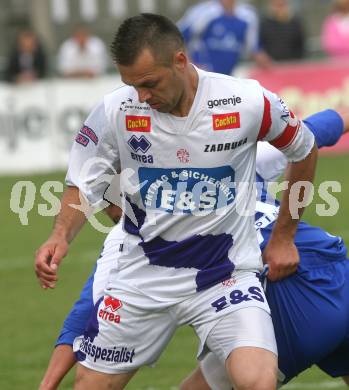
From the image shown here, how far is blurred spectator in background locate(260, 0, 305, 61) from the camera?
20484mm

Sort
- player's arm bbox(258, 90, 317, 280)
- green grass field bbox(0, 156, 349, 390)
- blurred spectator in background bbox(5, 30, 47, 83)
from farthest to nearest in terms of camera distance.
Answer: blurred spectator in background bbox(5, 30, 47, 83) → green grass field bbox(0, 156, 349, 390) → player's arm bbox(258, 90, 317, 280)

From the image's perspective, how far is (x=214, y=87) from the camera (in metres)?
5.70

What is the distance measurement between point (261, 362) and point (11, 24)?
21.9 meters

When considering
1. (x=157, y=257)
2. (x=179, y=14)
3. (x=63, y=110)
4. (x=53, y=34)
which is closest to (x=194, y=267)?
(x=157, y=257)

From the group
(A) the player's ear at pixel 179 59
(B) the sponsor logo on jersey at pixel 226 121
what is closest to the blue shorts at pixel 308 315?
(B) the sponsor logo on jersey at pixel 226 121

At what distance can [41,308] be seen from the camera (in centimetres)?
1024

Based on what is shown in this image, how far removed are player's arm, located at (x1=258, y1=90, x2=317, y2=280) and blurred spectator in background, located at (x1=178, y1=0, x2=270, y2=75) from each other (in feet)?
36.9

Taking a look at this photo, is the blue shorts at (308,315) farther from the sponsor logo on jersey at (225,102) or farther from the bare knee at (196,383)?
the sponsor logo on jersey at (225,102)

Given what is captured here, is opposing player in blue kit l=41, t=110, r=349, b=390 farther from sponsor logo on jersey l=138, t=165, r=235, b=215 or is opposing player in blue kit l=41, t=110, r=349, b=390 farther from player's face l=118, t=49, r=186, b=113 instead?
player's face l=118, t=49, r=186, b=113

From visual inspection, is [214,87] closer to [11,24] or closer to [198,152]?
[198,152]

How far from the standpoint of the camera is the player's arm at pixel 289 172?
5719 millimetres

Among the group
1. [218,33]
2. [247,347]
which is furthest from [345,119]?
[218,33]

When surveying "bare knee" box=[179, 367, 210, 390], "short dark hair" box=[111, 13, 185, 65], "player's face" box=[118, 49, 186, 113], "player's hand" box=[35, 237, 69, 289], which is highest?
"short dark hair" box=[111, 13, 185, 65]

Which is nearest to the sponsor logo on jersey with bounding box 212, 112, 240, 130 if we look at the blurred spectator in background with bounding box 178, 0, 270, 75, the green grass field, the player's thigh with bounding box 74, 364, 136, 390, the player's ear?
the player's ear
